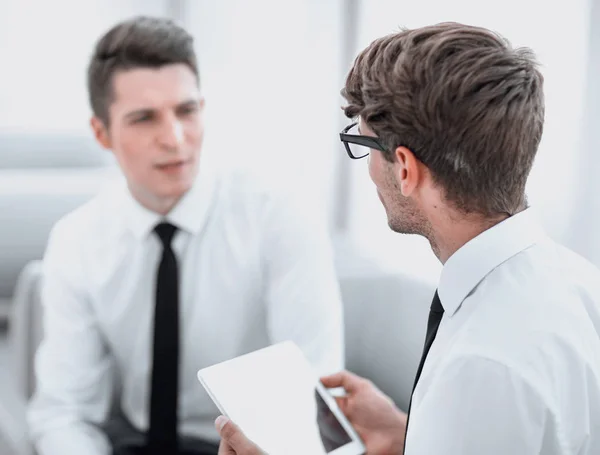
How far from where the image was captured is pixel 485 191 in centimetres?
92

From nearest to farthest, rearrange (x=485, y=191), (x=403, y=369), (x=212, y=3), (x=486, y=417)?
(x=486, y=417) < (x=485, y=191) < (x=403, y=369) < (x=212, y=3)

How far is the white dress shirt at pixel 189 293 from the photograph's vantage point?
5.14 ft

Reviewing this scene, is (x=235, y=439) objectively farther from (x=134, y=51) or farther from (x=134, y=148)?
(x=134, y=51)

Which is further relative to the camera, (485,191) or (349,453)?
(349,453)

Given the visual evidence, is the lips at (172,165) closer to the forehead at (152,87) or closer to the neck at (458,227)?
the forehead at (152,87)

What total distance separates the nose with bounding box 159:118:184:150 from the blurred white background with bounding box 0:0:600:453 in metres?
0.90

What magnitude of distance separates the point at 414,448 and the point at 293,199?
88 cm

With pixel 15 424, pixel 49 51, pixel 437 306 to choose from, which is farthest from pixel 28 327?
pixel 49 51

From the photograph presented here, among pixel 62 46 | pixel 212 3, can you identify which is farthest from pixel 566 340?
pixel 62 46

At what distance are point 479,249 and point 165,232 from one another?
850 millimetres

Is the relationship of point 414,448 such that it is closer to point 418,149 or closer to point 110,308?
point 418,149

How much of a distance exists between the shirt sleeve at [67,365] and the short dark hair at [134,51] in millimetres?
344

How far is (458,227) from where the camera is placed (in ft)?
3.14

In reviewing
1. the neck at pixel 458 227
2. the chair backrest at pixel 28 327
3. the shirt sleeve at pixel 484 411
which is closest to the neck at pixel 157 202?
the chair backrest at pixel 28 327
